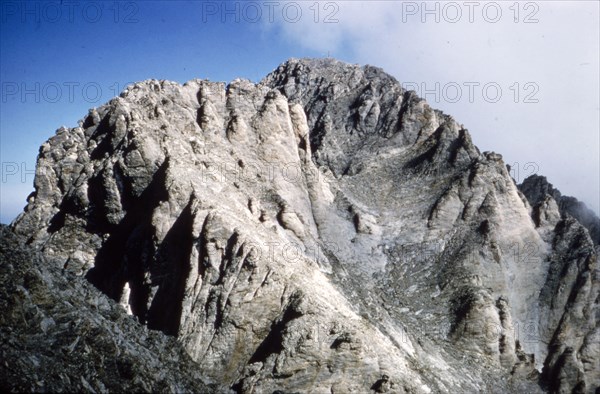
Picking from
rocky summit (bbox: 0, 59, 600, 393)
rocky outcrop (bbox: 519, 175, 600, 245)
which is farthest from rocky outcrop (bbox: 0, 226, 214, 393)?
rocky outcrop (bbox: 519, 175, 600, 245)

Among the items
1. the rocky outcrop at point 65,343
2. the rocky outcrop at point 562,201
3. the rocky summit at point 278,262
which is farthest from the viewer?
the rocky outcrop at point 562,201

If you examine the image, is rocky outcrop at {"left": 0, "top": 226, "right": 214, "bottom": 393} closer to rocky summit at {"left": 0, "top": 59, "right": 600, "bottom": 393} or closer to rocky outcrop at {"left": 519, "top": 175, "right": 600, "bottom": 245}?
rocky summit at {"left": 0, "top": 59, "right": 600, "bottom": 393}

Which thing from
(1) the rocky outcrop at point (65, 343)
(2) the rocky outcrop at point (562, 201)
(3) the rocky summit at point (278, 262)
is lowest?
(1) the rocky outcrop at point (65, 343)

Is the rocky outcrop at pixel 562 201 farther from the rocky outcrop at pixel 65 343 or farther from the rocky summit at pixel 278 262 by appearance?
the rocky outcrop at pixel 65 343

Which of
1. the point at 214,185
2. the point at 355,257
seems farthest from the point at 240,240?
the point at 355,257

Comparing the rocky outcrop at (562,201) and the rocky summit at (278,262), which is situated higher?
the rocky outcrop at (562,201)

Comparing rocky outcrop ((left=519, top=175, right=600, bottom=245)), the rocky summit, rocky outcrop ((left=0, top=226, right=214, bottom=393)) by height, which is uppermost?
rocky outcrop ((left=519, top=175, right=600, bottom=245))

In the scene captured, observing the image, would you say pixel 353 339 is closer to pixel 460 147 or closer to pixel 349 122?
pixel 460 147

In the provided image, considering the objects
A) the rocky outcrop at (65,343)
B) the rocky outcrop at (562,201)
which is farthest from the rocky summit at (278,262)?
the rocky outcrop at (562,201)

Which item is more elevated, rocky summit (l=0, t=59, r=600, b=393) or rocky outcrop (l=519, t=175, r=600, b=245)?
rocky outcrop (l=519, t=175, r=600, b=245)

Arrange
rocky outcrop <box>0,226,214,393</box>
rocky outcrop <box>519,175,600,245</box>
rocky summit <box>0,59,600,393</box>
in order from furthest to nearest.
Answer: rocky outcrop <box>519,175,600,245</box>, rocky summit <box>0,59,600,393</box>, rocky outcrop <box>0,226,214,393</box>
